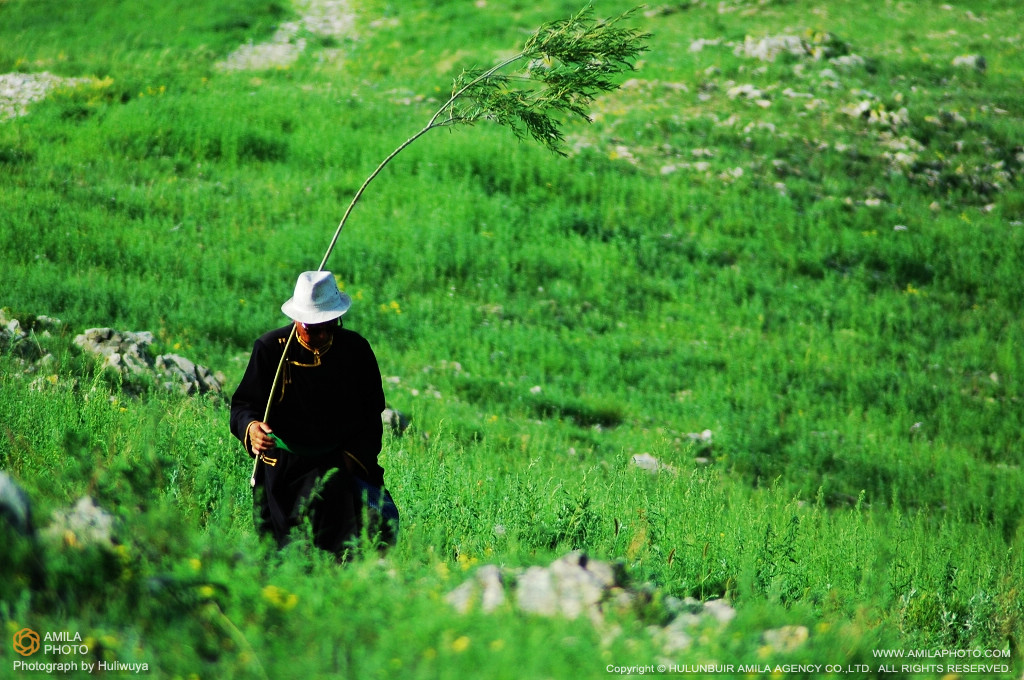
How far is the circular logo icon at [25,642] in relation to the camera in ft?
7.18

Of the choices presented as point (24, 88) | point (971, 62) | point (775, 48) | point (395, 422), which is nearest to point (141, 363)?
point (395, 422)

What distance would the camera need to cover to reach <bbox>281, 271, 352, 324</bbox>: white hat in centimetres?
387

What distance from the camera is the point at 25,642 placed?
7.23ft

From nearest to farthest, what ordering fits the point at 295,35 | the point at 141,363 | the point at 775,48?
the point at 141,363, the point at 775,48, the point at 295,35

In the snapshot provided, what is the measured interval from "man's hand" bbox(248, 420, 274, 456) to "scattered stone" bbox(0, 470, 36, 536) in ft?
3.75

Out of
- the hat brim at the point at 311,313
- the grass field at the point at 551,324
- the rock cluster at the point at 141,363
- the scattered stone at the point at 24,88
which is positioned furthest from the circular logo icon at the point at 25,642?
the scattered stone at the point at 24,88

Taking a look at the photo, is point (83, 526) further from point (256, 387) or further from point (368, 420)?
point (368, 420)

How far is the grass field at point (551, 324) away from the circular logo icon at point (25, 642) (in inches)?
2.2

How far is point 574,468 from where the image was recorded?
658cm

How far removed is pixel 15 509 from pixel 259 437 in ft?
4.13

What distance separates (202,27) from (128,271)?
13881 millimetres

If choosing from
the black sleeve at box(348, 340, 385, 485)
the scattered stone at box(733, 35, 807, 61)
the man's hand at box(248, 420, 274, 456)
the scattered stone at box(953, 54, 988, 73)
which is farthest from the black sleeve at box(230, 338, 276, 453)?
the scattered stone at box(953, 54, 988, 73)

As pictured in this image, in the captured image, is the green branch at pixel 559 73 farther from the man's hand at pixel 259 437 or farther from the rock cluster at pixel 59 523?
the rock cluster at pixel 59 523

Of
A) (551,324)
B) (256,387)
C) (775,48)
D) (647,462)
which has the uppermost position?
(775,48)
